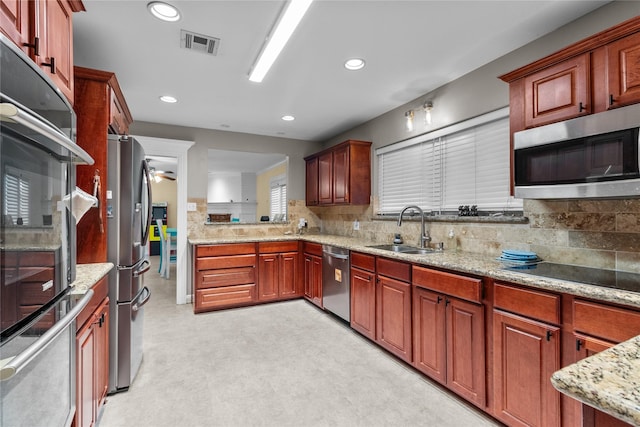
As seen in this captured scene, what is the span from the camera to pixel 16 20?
1.09 metres

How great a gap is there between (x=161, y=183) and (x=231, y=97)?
23.9 feet

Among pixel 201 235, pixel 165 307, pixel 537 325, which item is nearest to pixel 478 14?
pixel 537 325

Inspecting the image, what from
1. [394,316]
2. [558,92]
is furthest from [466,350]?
[558,92]

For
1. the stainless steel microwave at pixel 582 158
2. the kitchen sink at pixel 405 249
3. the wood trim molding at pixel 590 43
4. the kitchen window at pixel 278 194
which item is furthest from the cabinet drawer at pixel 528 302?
the kitchen window at pixel 278 194

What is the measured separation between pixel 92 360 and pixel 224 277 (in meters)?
2.33

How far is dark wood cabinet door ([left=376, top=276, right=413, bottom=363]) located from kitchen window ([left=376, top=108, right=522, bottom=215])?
995 mm

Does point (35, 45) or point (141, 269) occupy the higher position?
point (35, 45)

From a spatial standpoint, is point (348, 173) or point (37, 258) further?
point (348, 173)

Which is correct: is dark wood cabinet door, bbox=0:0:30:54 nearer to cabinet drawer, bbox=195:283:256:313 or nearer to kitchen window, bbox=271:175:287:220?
cabinet drawer, bbox=195:283:256:313

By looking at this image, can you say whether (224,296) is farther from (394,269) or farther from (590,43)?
(590,43)

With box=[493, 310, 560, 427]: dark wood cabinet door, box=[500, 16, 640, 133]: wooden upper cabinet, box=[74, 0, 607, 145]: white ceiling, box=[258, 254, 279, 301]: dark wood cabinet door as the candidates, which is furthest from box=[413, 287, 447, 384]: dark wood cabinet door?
box=[258, 254, 279, 301]: dark wood cabinet door

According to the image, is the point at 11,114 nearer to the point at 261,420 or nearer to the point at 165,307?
the point at 261,420

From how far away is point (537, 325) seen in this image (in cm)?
163

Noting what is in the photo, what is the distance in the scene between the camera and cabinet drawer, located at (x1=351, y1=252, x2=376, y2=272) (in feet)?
9.72
